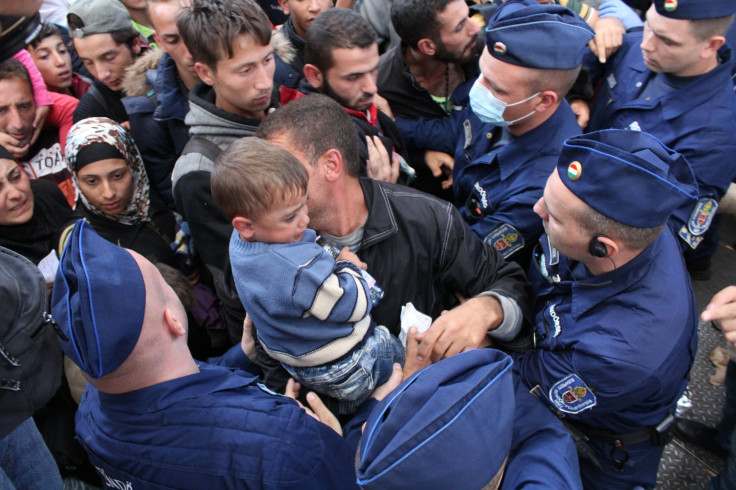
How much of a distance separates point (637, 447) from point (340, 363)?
136 centimetres

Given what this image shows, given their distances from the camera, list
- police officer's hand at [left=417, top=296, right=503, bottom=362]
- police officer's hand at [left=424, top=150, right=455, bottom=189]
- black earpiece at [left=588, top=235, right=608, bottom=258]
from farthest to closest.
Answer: police officer's hand at [left=424, top=150, right=455, bottom=189] → police officer's hand at [left=417, top=296, right=503, bottom=362] → black earpiece at [left=588, top=235, right=608, bottom=258]

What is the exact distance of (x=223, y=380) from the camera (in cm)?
161

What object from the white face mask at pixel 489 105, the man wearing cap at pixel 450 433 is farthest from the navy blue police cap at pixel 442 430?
the white face mask at pixel 489 105

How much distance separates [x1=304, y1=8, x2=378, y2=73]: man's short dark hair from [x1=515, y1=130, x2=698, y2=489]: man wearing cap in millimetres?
1526

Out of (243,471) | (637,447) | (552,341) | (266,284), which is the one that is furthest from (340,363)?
(637,447)

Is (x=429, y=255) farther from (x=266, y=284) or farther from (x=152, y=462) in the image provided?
(x=152, y=462)

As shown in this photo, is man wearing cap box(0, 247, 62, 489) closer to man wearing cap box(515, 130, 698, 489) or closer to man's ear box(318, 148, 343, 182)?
man's ear box(318, 148, 343, 182)

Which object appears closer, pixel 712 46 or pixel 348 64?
pixel 712 46

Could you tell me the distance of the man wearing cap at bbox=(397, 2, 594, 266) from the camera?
2572 millimetres

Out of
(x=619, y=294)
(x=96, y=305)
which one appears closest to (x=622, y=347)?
(x=619, y=294)

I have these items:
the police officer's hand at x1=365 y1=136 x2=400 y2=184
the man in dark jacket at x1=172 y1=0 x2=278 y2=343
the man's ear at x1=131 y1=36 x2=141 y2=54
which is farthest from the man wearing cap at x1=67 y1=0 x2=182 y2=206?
the police officer's hand at x1=365 y1=136 x2=400 y2=184

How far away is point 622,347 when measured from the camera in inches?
70.5

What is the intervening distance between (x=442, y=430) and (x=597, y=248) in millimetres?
1047

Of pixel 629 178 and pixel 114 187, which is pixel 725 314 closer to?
pixel 629 178
